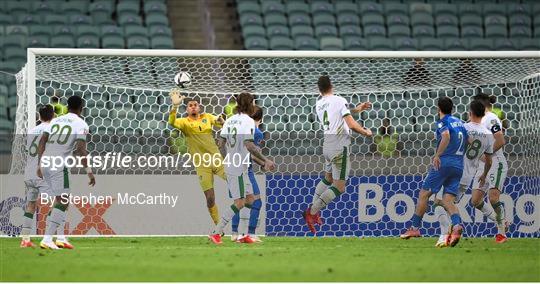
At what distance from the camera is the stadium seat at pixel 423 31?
23000 mm

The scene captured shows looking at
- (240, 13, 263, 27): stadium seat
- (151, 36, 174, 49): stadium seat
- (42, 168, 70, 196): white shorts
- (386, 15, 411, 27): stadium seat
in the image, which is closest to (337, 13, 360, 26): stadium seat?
(386, 15, 411, 27): stadium seat

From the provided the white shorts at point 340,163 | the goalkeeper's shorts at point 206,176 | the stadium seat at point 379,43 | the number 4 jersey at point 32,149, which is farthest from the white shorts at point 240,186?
the stadium seat at point 379,43

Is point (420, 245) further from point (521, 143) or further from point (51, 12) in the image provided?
point (51, 12)

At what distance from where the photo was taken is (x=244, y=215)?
13.2 m

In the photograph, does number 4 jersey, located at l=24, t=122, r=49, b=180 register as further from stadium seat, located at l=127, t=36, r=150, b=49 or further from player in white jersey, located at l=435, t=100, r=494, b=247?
stadium seat, located at l=127, t=36, r=150, b=49

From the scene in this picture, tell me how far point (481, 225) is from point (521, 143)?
125cm

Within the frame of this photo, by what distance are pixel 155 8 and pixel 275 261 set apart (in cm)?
1327

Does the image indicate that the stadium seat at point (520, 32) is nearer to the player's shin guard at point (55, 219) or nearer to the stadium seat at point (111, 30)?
the stadium seat at point (111, 30)

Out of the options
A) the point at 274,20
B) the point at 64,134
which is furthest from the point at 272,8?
the point at 64,134

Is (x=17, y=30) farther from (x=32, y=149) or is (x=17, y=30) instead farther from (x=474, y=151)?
(x=474, y=151)

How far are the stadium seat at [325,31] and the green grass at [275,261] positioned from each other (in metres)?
9.77

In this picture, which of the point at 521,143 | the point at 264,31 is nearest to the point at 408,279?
the point at 521,143

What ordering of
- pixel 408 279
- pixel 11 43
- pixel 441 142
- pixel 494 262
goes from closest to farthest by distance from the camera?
1. pixel 408 279
2. pixel 494 262
3. pixel 441 142
4. pixel 11 43

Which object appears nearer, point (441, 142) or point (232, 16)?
point (441, 142)
